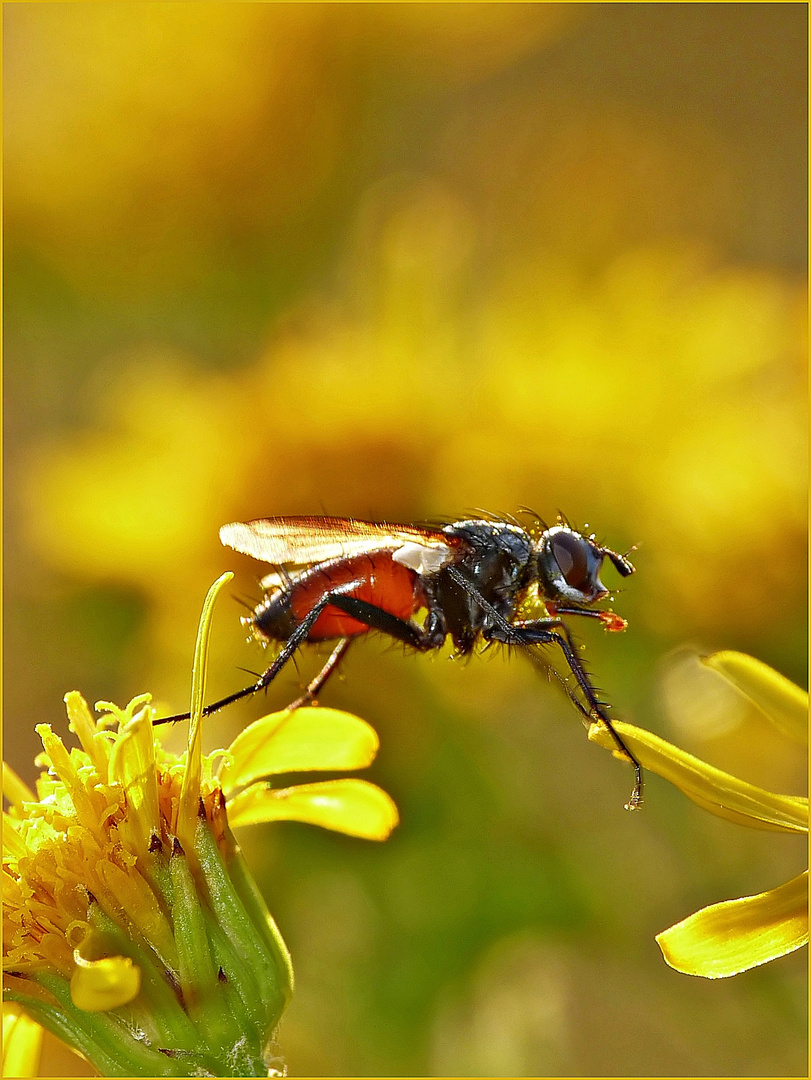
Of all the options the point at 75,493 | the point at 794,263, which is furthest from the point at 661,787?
the point at 794,263

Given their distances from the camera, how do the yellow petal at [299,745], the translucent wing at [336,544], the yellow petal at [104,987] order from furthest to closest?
the translucent wing at [336,544], the yellow petal at [299,745], the yellow petal at [104,987]


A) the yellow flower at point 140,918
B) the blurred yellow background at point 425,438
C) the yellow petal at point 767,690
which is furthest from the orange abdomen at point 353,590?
the yellow petal at point 767,690

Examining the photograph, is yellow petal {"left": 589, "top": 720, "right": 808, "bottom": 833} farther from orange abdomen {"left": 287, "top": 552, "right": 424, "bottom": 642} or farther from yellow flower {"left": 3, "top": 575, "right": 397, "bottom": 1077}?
orange abdomen {"left": 287, "top": 552, "right": 424, "bottom": 642}

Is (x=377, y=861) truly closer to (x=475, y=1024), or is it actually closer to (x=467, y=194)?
(x=475, y=1024)

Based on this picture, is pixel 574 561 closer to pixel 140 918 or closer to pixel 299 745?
pixel 299 745

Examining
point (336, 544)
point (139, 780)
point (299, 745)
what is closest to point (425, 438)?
point (336, 544)

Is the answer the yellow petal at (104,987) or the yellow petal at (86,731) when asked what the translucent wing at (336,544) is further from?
the yellow petal at (104,987)

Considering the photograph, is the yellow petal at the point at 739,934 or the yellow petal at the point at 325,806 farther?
the yellow petal at the point at 325,806
